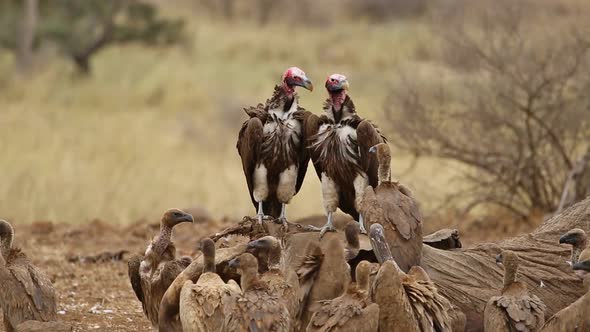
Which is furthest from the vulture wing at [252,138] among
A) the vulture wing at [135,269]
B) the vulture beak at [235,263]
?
the vulture beak at [235,263]

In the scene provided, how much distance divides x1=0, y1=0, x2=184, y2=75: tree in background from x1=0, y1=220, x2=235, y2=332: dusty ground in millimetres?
14108

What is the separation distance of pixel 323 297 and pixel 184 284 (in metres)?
0.85

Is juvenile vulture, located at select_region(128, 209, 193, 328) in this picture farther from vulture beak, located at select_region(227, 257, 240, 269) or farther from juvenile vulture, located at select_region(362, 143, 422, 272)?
juvenile vulture, located at select_region(362, 143, 422, 272)

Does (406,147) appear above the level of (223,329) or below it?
above

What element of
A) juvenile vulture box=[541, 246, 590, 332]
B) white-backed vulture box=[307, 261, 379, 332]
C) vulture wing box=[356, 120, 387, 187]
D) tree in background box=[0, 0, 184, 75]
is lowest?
juvenile vulture box=[541, 246, 590, 332]

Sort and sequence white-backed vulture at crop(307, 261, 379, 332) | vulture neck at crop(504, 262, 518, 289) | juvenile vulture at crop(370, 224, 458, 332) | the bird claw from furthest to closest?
1. the bird claw
2. vulture neck at crop(504, 262, 518, 289)
3. juvenile vulture at crop(370, 224, 458, 332)
4. white-backed vulture at crop(307, 261, 379, 332)

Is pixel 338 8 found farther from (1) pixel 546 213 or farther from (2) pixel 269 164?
(2) pixel 269 164

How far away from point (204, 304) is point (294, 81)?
2111 millimetres

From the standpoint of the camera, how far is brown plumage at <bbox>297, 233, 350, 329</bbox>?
7516 millimetres

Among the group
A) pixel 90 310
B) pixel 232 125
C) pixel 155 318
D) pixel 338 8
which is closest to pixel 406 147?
pixel 90 310

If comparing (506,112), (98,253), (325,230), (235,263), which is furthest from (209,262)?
(506,112)

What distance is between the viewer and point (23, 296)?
318 inches

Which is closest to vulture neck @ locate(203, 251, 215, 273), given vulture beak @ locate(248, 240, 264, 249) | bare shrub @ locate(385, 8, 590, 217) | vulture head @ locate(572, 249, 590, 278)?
vulture beak @ locate(248, 240, 264, 249)

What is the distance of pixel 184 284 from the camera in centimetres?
751
